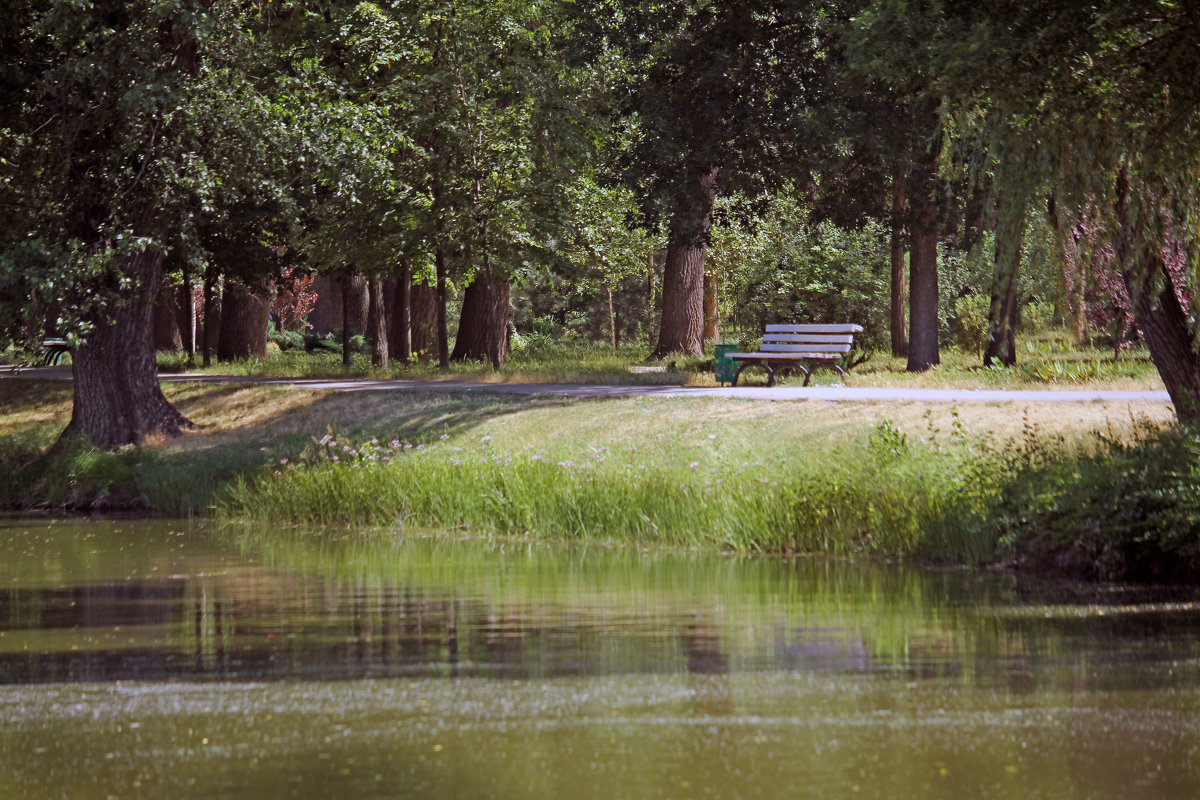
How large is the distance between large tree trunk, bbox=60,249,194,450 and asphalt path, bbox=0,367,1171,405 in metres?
3.07

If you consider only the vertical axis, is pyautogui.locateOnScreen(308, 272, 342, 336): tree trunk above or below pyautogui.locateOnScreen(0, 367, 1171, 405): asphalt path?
above

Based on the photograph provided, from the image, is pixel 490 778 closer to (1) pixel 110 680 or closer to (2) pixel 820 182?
(1) pixel 110 680

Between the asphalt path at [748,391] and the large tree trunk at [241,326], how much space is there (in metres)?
7.99

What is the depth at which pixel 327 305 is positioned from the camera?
55406 millimetres

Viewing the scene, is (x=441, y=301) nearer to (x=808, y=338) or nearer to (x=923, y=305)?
(x=808, y=338)

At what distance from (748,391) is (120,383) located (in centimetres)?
985

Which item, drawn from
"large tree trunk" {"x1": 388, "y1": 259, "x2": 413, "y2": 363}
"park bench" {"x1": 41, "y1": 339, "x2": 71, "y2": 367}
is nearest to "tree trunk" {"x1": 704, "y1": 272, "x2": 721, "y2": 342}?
"large tree trunk" {"x1": 388, "y1": 259, "x2": 413, "y2": 363}

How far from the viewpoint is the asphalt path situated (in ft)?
64.7

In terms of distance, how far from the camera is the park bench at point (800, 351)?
25016 millimetres

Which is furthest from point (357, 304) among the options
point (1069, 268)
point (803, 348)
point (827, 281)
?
point (1069, 268)

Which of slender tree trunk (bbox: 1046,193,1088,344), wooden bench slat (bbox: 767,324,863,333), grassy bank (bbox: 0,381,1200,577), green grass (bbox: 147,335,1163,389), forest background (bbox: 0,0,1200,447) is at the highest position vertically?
forest background (bbox: 0,0,1200,447)

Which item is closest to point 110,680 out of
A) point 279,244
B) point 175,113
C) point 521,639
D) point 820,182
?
point 521,639

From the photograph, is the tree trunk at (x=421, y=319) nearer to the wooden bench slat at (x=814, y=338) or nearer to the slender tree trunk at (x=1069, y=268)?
the wooden bench slat at (x=814, y=338)

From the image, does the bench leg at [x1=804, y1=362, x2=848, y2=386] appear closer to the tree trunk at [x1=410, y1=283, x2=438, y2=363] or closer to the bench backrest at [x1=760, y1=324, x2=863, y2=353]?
the bench backrest at [x1=760, y1=324, x2=863, y2=353]
